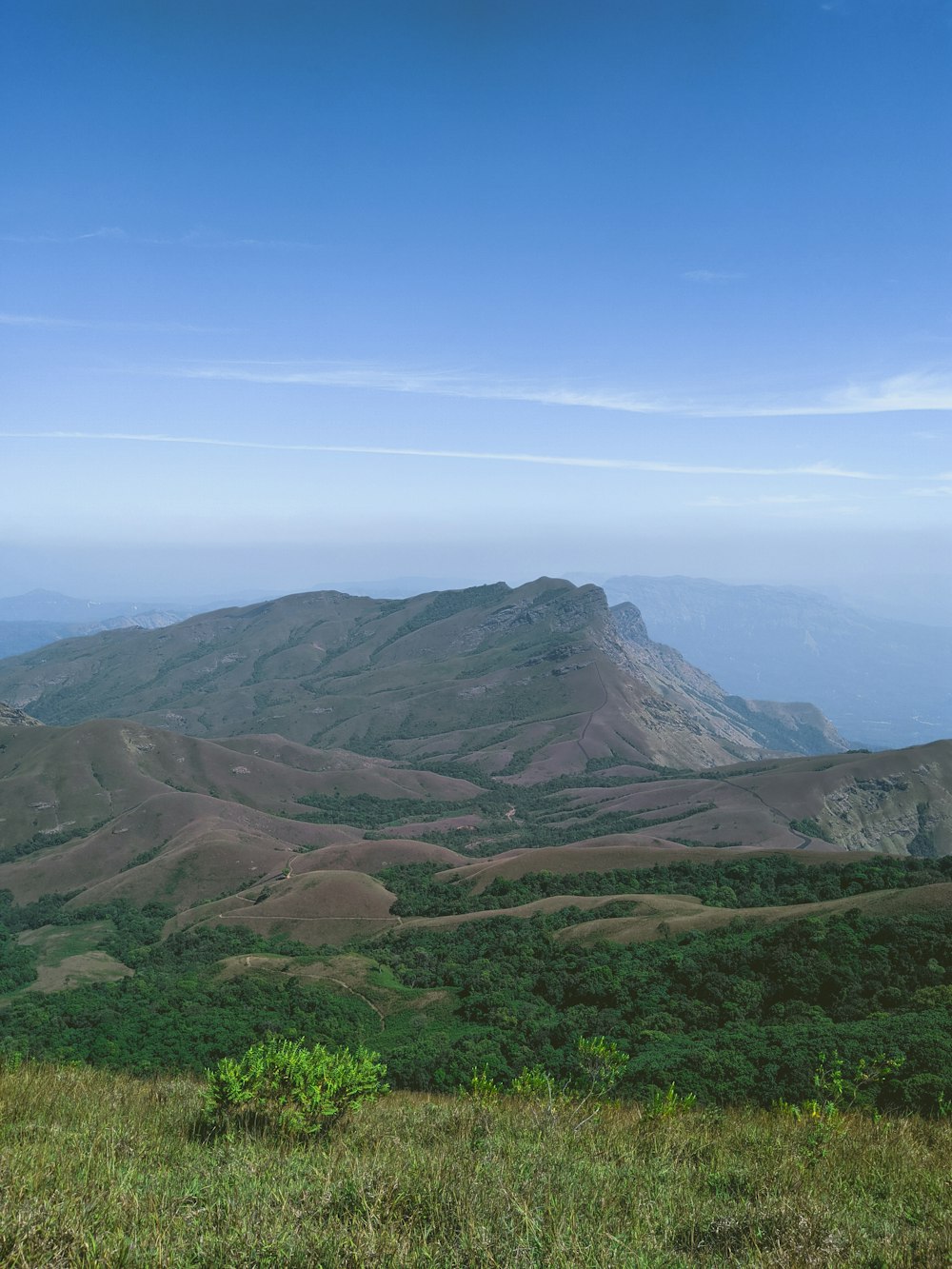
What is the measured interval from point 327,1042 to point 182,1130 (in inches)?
1171

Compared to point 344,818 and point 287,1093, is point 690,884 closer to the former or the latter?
point 287,1093

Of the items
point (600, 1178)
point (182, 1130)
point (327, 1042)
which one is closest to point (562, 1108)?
point (600, 1178)

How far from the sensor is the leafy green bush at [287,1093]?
9094 mm

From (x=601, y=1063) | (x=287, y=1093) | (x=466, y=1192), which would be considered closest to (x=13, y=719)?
(x=601, y=1063)

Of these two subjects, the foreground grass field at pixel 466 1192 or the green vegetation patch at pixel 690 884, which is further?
the green vegetation patch at pixel 690 884

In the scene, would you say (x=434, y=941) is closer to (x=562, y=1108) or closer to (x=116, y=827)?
(x=562, y=1108)

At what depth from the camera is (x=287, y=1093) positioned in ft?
32.0

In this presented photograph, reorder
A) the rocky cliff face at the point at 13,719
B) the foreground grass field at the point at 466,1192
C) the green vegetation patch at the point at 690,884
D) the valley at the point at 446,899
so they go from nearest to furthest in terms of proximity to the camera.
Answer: the foreground grass field at the point at 466,1192 < the valley at the point at 446,899 < the green vegetation patch at the point at 690,884 < the rocky cliff face at the point at 13,719

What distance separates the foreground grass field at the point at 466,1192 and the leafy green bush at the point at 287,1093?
0.29 meters

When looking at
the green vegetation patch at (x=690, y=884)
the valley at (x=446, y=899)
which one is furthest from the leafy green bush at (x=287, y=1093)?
the green vegetation patch at (x=690, y=884)

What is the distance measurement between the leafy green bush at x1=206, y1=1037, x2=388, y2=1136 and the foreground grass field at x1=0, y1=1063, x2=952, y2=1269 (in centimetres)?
29

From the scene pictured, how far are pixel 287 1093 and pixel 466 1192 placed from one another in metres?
4.75

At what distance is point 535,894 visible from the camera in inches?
2549

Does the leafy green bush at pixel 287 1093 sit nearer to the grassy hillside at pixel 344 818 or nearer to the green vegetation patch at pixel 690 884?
the green vegetation patch at pixel 690 884
